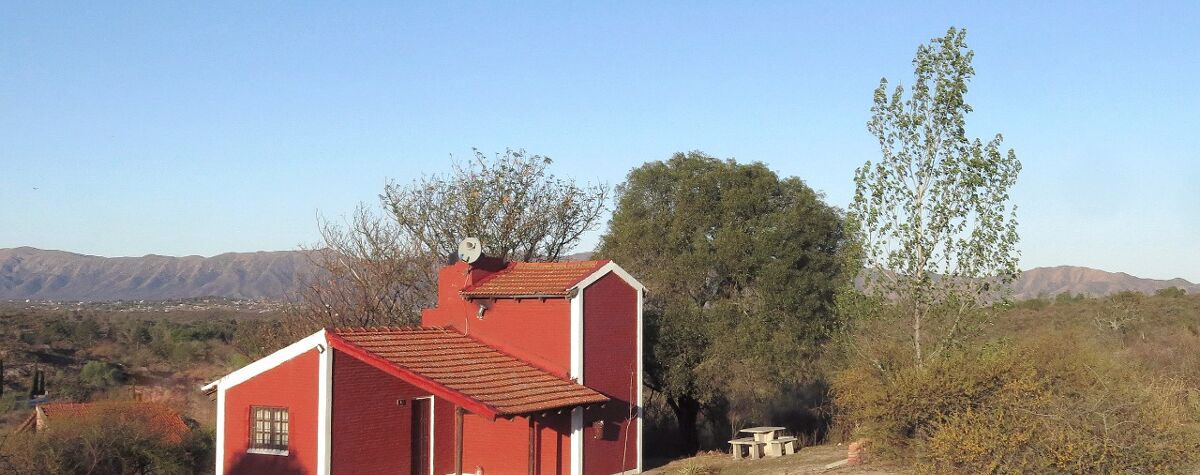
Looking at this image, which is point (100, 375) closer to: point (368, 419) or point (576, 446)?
point (368, 419)

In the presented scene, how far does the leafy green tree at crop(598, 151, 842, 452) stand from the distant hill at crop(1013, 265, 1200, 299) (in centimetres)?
10085

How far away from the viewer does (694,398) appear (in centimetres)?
2531

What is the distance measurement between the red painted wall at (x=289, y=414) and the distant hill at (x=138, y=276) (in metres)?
147

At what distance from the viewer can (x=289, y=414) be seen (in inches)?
664

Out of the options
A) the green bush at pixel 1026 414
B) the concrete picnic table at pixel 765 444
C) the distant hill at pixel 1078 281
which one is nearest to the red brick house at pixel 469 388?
the concrete picnic table at pixel 765 444

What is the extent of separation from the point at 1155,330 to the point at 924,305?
26.9 metres

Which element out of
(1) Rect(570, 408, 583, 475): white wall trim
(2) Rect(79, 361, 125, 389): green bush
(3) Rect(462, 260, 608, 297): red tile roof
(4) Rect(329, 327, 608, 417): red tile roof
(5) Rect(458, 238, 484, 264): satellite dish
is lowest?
(1) Rect(570, 408, 583, 475): white wall trim

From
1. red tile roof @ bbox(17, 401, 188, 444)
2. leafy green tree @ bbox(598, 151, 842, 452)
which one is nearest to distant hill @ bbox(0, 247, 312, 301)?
red tile roof @ bbox(17, 401, 188, 444)

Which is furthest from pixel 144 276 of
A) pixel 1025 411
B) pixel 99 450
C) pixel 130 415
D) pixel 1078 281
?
pixel 1025 411

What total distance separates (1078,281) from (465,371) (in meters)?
130

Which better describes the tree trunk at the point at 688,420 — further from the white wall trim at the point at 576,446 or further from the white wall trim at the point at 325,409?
the white wall trim at the point at 325,409

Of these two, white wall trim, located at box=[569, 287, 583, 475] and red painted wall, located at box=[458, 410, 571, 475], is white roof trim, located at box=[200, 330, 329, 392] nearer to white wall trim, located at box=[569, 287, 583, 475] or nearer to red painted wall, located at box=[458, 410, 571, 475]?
red painted wall, located at box=[458, 410, 571, 475]

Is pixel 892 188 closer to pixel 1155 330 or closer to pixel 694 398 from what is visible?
pixel 694 398

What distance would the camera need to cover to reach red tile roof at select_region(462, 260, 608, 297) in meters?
18.9
